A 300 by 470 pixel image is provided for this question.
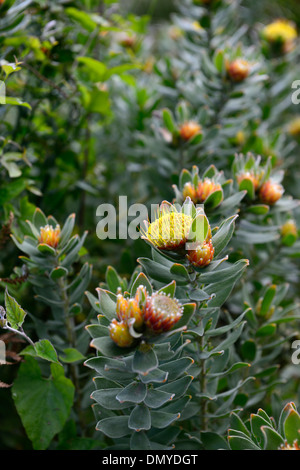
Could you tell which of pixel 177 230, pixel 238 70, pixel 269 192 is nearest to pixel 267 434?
pixel 177 230

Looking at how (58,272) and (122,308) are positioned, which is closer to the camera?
(122,308)

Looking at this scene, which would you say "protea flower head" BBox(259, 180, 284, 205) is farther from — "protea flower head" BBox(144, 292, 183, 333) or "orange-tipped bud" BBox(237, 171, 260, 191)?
"protea flower head" BBox(144, 292, 183, 333)

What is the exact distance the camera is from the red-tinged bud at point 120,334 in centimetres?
58

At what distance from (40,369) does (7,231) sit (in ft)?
0.82

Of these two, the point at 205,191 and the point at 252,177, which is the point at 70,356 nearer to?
the point at 205,191

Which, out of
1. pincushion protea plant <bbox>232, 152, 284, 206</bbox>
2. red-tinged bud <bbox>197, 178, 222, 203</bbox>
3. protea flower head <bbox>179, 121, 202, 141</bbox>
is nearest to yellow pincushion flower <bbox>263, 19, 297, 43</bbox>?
protea flower head <bbox>179, 121, 202, 141</bbox>

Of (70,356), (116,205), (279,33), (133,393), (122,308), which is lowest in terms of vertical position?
(116,205)

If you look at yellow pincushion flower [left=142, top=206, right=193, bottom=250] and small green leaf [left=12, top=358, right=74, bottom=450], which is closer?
yellow pincushion flower [left=142, top=206, right=193, bottom=250]

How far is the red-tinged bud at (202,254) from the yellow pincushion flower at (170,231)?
0.07 feet

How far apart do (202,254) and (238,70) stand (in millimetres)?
626

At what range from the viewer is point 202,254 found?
2.05 ft

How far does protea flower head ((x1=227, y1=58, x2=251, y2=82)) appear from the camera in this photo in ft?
3.54

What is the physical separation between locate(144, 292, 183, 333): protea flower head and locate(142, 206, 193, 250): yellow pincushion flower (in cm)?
8
